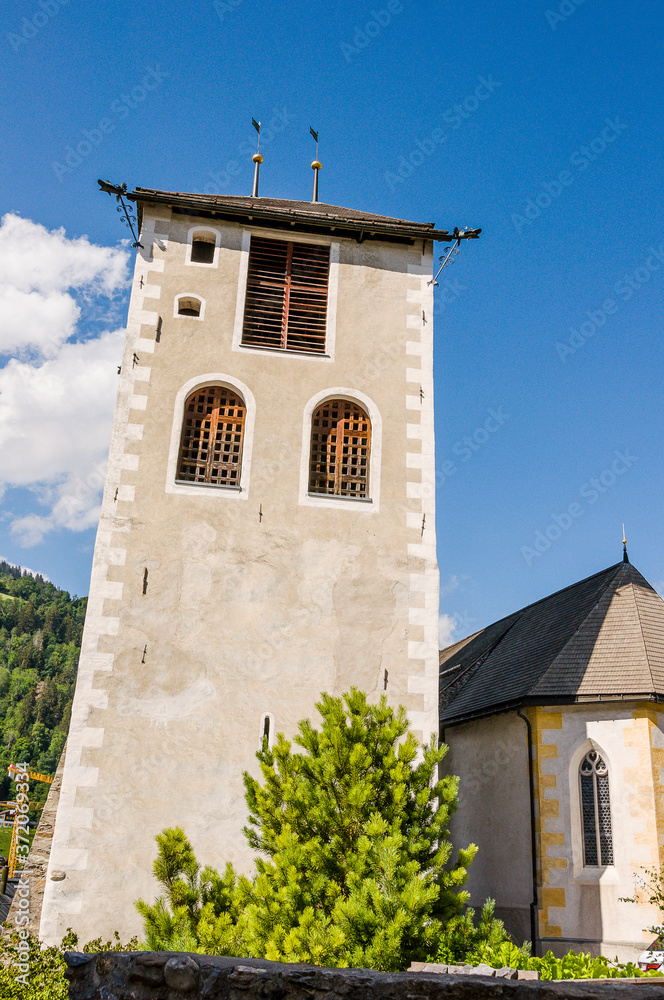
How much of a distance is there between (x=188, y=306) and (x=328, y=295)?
255cm

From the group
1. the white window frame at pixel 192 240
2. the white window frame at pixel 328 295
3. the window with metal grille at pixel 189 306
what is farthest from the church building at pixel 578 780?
the white window frame at pixel 192 240

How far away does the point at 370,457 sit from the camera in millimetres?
14062

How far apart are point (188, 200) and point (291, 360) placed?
3551 millimetres

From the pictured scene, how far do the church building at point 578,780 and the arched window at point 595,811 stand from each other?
0.02 m

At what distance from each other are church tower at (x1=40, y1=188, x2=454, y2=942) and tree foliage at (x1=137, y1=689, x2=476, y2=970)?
2171 mm

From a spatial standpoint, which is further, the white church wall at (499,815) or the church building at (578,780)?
the white church wall at (499,815)

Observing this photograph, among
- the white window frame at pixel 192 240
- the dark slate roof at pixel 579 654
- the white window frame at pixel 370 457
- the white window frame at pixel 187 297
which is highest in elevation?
the white window frame at pixel 192 240

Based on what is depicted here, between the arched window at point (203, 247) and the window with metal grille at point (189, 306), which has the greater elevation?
the arched window at point (203, 247)

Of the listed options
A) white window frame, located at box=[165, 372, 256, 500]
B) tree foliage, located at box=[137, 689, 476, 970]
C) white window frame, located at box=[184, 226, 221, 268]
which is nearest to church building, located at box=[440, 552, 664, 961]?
tree foliage, located at box=[137, 689, 476, 970]

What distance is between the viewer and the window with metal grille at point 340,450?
45.5 ft

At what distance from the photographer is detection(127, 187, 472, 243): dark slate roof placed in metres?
14.9

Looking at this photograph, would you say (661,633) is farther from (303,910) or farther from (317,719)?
(303,910)
